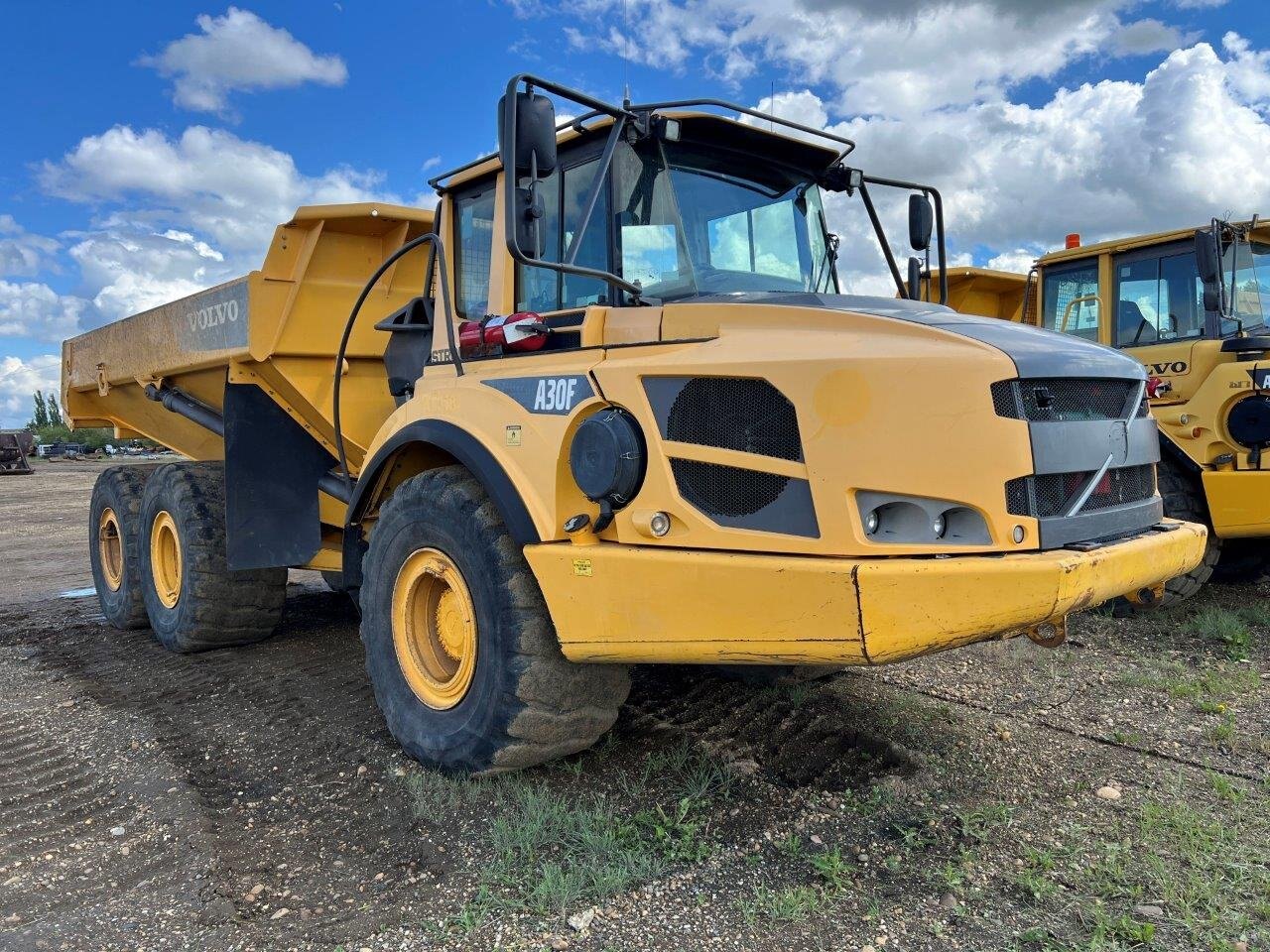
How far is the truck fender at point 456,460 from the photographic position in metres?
Result: 3.44

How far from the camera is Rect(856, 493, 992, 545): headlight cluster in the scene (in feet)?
9.29

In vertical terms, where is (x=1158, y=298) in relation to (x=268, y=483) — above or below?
above

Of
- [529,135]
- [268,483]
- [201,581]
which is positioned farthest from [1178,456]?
[201,581]

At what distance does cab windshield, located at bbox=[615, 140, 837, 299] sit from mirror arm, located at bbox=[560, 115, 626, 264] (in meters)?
0.08

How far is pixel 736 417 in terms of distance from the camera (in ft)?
9.93

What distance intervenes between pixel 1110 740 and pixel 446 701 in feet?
9.12

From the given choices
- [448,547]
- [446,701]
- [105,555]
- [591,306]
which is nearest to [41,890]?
[446,701]

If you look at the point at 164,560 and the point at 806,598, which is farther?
the point at 164,560

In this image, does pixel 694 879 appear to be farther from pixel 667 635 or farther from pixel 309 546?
pixel 309 546

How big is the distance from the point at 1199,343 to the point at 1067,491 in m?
4.28

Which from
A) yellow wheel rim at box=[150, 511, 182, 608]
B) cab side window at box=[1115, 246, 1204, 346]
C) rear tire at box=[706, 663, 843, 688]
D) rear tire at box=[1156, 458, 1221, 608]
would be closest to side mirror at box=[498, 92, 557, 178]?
rear tire at box=[706, 663, 843, 688]

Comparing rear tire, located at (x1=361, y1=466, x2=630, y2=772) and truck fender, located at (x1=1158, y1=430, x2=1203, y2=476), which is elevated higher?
truck fender, located at (x1=1158, y1=430, x2=1203, y2=476)

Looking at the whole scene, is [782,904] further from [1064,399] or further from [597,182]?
[597,182]

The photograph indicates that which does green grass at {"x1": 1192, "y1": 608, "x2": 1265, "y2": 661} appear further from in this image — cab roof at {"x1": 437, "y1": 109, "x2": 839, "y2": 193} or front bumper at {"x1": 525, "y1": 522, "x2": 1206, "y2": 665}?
cab roof at {"x1": 437, "y1": 109, "x2": 839, "y2": 193}
